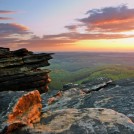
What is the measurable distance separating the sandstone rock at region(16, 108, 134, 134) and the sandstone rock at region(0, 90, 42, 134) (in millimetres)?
314

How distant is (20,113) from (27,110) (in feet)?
1.10

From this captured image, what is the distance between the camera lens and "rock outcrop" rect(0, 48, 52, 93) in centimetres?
2543

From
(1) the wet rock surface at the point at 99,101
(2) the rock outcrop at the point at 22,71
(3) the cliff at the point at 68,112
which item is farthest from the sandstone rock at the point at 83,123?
(2) the rock outcrop at the point at 22,71

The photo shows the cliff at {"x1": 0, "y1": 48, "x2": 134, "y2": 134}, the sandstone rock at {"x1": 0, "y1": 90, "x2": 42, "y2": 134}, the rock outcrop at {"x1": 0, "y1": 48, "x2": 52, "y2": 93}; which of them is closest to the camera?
the cliff at {"x1": 0, "y1": 48, "x2": 134, "y2": 134}

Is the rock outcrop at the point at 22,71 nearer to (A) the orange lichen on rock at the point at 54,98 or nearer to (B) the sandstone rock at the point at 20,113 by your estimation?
(A) the orange lichen on rock at the point at 54,98

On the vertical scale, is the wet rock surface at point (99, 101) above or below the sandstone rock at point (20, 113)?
below

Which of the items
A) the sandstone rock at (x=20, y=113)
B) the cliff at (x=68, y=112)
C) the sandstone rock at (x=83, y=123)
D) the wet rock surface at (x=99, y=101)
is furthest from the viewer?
the wet rock surface at (x=99, y=101)

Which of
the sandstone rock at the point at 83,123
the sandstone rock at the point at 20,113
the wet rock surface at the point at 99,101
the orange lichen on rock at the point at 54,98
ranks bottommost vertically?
the orange lichen on rock at the point at 54,98

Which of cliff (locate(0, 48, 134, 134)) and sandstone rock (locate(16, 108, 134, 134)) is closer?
sandstone rock (locate(16, 108, 134, 134))

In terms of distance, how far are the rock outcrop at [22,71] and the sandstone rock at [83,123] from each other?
50.9 ft

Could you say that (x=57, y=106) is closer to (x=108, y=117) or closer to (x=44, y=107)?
(x=44, y=107)

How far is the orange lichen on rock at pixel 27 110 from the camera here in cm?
995

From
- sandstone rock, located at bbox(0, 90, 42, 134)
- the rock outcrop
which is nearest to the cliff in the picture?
sandstone rock, located at bbox(0, 90, 42, 134)

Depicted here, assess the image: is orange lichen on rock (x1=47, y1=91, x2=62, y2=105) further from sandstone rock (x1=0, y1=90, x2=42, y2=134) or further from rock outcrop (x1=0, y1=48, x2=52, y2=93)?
rock outcrop (x1=0, y1=48, x2=52, y2=93)
